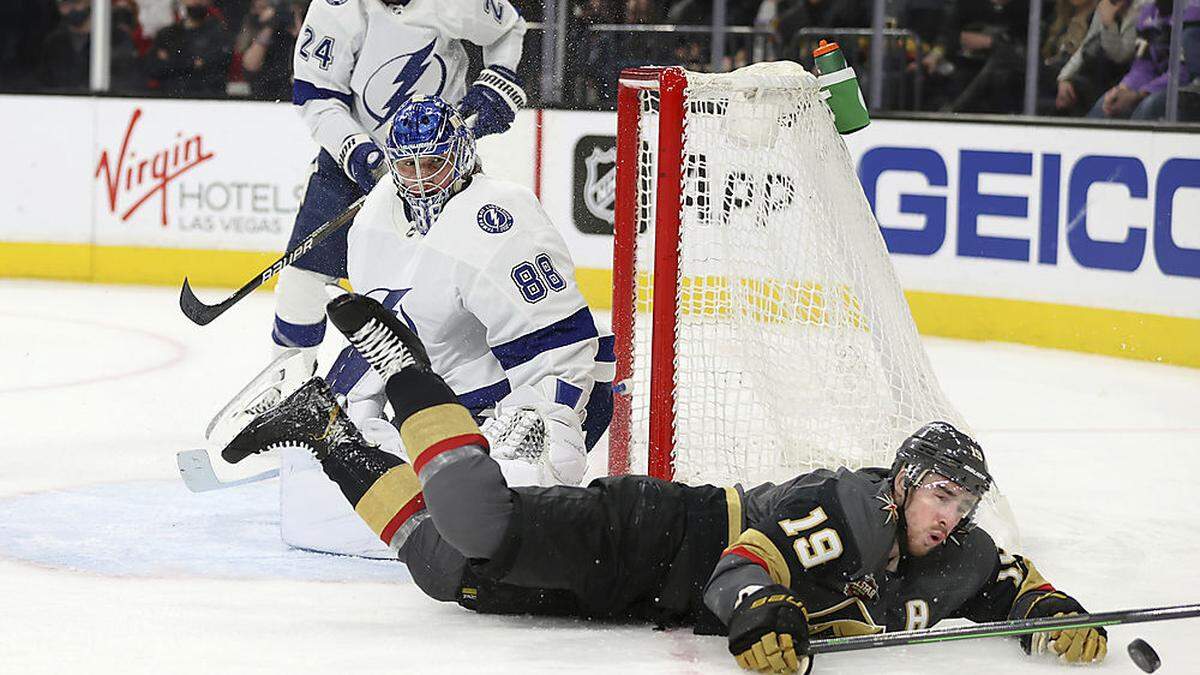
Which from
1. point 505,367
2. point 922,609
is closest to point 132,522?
point 505,367

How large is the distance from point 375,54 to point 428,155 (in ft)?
4.13

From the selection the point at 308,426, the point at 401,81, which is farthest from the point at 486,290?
the point at 401,81

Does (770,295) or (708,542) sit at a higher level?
(770,295)

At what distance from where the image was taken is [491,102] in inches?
166

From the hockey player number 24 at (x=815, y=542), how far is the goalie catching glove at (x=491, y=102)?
191cm

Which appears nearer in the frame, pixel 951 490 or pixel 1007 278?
pixel 951 490

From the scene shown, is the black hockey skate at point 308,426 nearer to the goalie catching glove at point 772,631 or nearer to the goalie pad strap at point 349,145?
the goalie catching glove at point 772,631

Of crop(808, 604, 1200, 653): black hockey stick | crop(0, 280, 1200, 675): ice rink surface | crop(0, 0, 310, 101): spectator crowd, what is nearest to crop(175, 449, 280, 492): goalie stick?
crop(0, 280, 1200, 675): ice rink surface

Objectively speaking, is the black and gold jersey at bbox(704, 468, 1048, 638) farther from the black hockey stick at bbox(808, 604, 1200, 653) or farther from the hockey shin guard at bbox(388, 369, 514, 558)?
the hockey shin guard at bbox(388, 369, 514, 558)

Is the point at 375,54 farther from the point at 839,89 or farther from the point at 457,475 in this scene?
the point at 457,475

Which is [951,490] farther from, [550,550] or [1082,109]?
[1082,109]

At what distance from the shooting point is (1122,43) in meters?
6.29

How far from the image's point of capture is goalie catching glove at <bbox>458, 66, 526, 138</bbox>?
4.20 meters

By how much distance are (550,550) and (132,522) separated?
1142 mm
